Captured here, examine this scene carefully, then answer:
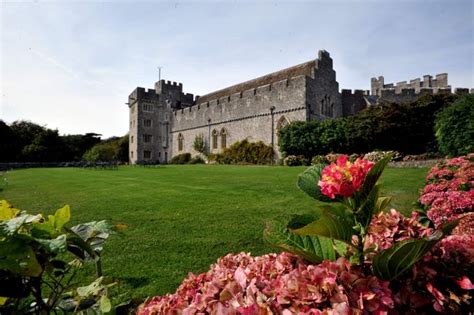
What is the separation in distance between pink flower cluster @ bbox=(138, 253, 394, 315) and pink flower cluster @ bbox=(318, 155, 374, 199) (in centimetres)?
25

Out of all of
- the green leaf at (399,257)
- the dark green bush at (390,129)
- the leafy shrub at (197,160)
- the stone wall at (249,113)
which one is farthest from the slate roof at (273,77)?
the green leaf at (399,257)

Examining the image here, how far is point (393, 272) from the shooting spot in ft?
3.53

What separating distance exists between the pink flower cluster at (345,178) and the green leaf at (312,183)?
0.15 metres

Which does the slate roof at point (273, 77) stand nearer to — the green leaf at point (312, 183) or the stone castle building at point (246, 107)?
the stone castle building at point (246, 107)

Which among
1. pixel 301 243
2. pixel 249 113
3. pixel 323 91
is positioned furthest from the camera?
pixel 249 113

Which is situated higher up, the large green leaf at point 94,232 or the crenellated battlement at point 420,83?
the crenellated battlement at point 420,83

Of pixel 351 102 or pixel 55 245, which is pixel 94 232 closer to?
pixel 55 245

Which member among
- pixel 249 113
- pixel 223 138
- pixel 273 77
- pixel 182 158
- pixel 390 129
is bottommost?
pixel 182 158

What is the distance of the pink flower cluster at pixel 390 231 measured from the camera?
1.26 m

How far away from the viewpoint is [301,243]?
1.26m

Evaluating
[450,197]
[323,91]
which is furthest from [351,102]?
[450,197]

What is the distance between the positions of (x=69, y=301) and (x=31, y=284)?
0.79 ft

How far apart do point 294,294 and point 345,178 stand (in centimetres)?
43

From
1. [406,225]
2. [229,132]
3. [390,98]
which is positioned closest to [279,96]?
[229,132]
